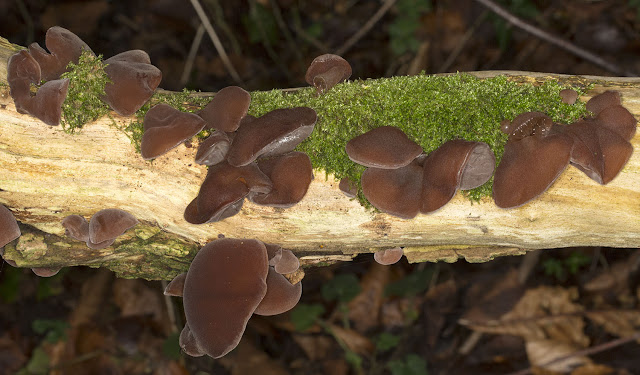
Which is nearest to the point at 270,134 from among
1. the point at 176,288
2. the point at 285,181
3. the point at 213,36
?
the point at 285,181

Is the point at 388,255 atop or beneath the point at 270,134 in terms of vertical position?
beneath

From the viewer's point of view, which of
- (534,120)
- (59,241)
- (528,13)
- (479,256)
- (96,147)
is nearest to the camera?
(534,120)

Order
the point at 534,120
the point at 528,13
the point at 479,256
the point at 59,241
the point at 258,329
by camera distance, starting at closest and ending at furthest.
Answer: the point at 534,120, the point at 59,241, the point at 479,256, the point at 258,329, the point at 528,13

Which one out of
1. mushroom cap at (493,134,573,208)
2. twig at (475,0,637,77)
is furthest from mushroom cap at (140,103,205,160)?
twig at (475,0,637,77)

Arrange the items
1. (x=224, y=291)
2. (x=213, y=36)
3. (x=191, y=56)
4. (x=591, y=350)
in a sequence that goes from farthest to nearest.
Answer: (x=191, y=56)
(x=213, y=36)
(x=591, y=350)
(x=224, y=291)

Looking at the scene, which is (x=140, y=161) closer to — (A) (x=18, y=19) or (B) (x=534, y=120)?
(B) (x=534, y=120)

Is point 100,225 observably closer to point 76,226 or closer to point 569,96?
point 76,226

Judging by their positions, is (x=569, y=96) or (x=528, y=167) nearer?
(x=528, y=167)

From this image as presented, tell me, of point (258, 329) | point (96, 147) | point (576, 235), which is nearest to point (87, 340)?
point (258, 329)
